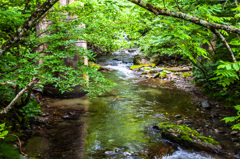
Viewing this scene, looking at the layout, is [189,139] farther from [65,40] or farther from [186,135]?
[65,40]

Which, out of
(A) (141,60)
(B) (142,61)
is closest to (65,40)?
(B) (142,61)

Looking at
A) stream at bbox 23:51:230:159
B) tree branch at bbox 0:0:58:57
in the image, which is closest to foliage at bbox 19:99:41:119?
stream at bbox 23:51:230:159

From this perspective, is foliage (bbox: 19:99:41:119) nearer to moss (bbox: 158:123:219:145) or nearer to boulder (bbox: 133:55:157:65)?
moss (bbox: 158:123:219:145)

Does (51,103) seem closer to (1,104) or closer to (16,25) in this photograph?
(1,104)

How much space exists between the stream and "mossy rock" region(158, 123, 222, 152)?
0.17 m

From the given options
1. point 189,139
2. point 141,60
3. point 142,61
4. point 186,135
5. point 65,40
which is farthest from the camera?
point 141,60

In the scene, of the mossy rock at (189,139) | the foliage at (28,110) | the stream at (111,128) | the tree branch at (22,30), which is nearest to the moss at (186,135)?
the mossy rock at (189,139)

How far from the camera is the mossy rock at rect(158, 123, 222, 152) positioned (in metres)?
4.80

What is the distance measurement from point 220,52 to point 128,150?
262 inches

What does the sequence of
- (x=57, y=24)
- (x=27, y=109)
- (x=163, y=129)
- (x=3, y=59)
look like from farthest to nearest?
(x=163, y=129), (x=27, y=109), (x=57, y=24), (x=3, y=59)

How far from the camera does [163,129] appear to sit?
18.5ft

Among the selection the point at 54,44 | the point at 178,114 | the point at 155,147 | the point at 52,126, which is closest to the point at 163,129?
the point at 155,147

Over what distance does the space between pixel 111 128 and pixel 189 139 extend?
252 centimetres

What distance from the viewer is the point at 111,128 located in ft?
20.0
